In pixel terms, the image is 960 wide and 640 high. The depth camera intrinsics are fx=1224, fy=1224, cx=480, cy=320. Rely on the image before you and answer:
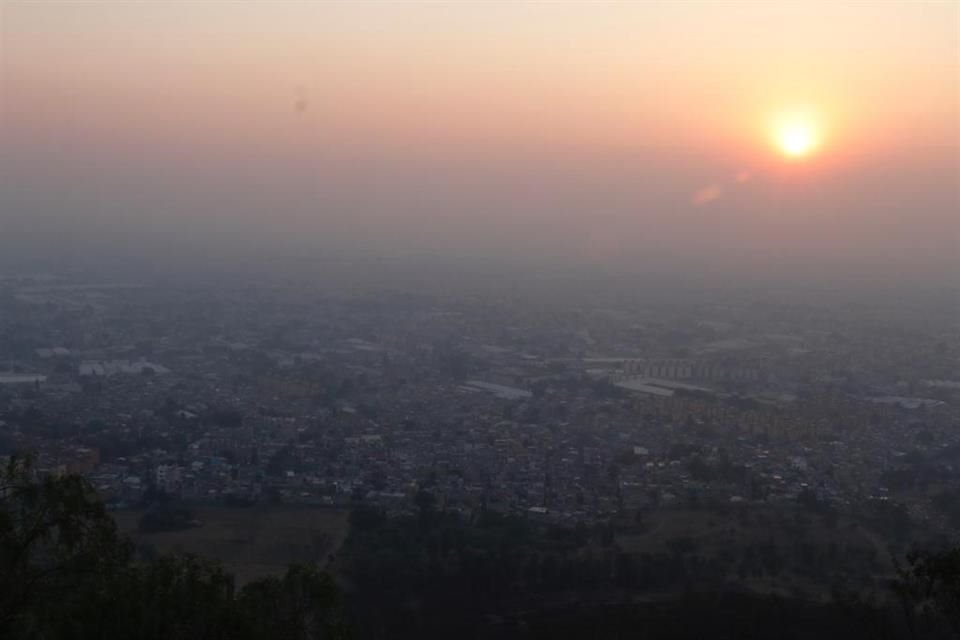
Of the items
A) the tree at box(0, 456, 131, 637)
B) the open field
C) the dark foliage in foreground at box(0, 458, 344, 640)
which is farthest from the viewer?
the open field

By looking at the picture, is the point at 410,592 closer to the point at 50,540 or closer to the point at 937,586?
the point at 937,586

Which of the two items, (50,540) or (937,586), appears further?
(937,586)

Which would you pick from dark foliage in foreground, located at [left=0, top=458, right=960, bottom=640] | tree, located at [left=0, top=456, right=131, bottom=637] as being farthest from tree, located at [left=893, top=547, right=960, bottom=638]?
tree, located at [left=0, top=456, right=131, bottom=637]

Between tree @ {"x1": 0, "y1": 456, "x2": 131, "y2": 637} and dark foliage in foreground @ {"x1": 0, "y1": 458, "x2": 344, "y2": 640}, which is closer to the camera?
dark foliage in foreground @ {"x1": 0, "y1": 458, "x2": 344, "y2": 640}

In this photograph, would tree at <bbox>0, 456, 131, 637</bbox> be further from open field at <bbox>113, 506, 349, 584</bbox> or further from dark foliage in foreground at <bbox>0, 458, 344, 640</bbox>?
open field at <bbox>113, 506, 349, 584</bbox>

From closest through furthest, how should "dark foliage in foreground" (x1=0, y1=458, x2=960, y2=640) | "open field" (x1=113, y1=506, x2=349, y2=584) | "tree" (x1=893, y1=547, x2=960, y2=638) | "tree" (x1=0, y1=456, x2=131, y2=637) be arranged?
"dark foliage in foreground" (x1=0, y1=458, x2=960, y2=640) → "tree" (x1=0, y1=456, x2=131, y2=637) → "tree" (x1=893, y1=547, x2=960, y2=638) → "open field" (x1=113, y1=506, x2=349, y2=584)

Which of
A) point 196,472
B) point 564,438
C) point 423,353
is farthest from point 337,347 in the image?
point 196,472

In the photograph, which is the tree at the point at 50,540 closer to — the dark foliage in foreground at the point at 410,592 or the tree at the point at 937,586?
the dark foliage in foreground at the point at 410,592

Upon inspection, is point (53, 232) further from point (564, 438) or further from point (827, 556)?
point (827, 556)

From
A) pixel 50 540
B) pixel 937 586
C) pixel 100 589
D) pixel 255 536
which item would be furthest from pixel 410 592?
pixel 100 589

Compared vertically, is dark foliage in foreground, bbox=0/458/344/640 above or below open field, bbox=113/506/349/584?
above

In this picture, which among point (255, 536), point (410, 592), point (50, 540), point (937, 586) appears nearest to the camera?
point (50, 540)
